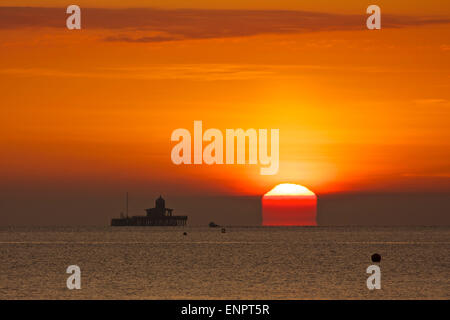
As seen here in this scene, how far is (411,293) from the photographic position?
7331 cm

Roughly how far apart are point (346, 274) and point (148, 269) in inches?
976

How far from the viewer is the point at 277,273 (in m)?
98.7

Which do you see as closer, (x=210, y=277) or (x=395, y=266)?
(x=210, y=277)
